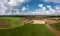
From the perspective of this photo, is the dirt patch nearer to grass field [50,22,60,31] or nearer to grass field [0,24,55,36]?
grass field [0,24,55,36]

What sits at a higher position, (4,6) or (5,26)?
(4,6)

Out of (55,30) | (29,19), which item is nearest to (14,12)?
(29,19)

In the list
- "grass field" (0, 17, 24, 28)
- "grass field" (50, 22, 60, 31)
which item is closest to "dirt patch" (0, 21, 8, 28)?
"grass field" (0, 17, 24, 28)

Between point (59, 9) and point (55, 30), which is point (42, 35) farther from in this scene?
point (59, 9)

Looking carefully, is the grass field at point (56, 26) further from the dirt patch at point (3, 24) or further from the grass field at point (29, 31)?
the dirt patch at point (3, 24)

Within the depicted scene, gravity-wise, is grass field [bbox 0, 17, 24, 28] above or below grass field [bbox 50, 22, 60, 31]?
above

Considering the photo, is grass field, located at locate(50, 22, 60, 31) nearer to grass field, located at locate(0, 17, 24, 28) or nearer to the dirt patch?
grass field, located at locate(0, 17, 24, 28)

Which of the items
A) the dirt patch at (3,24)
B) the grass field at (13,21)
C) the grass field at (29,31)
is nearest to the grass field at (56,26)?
the grass field at (29,31)

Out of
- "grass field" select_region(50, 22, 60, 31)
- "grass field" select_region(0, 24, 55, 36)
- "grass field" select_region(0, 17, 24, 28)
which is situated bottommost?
"grass field" select_region(0, 24, 55, 36)
